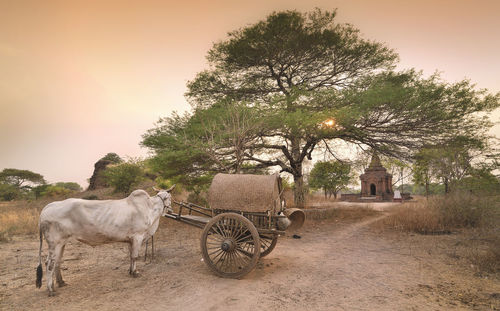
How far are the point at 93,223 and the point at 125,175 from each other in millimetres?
17451

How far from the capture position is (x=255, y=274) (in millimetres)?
5531

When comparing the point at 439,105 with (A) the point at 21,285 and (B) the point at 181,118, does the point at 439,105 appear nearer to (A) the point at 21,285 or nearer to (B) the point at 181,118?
(B) the point at 181,118

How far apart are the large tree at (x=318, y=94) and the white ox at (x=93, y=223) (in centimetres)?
610

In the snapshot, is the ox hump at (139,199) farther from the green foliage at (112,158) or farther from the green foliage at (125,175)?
the green foliage at (112,158)

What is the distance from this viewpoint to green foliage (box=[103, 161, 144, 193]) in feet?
68.9

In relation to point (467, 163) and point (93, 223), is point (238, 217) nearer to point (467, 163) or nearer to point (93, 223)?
point (93, 223)

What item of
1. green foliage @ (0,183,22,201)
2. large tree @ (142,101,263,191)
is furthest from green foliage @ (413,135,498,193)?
green foliage @ (0,183,22,201)

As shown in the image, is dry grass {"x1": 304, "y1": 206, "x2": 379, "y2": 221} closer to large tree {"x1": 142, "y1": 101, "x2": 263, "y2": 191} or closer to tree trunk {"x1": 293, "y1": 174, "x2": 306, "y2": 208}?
tree trunk {"x1": 293, "y1": 174, "x2": 306, "y2": 208}

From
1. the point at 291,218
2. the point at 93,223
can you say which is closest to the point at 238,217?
the point at 291,218

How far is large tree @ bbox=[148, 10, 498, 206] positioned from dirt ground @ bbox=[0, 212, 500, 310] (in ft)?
17.8

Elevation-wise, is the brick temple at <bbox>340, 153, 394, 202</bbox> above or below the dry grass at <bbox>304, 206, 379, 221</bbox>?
above

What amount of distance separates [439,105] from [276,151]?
8245 millimetres

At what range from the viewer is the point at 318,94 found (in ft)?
40.1

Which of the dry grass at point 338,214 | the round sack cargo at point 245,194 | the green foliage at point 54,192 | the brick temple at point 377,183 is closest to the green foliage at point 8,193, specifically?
the green foliage at point 54,192
